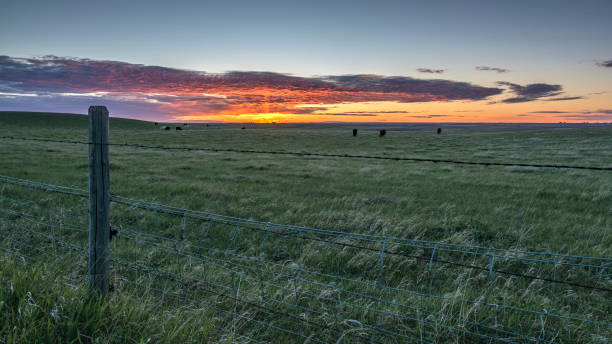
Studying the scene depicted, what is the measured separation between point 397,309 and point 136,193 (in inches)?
370

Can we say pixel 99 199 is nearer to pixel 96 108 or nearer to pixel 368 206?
pixel 96 108

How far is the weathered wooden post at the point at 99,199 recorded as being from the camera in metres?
3.10

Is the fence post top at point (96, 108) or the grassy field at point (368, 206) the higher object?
the fence post top at point (96, 108)

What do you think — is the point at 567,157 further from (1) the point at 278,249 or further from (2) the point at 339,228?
(1) the point at 278,249

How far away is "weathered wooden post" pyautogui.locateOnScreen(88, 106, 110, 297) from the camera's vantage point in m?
3.10

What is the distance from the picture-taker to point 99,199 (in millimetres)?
3170

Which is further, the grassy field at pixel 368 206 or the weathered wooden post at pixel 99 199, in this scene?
the weathered wooden post at pixel 99 199

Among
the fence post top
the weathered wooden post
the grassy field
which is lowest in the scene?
the grassy field

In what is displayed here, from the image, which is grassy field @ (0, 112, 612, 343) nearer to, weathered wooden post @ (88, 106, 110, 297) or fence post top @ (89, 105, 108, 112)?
weathered wooden post @ (88, 106, 110, 297)

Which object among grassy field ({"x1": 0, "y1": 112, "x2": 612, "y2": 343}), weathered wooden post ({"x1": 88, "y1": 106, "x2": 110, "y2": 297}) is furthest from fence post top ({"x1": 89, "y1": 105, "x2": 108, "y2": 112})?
grassy field ({"x1": 0, "y1": 112, "x2": 612, "y2": 343})

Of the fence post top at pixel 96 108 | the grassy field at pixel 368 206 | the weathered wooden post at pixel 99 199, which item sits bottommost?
the grassy field at pixel 368 206

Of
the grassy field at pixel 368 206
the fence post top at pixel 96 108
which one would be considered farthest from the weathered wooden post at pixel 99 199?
the grassy field at pixel 368 206

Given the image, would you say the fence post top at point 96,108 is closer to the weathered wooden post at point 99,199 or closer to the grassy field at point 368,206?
the weathered wooden post at point 99,199

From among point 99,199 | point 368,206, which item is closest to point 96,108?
point 99,199
